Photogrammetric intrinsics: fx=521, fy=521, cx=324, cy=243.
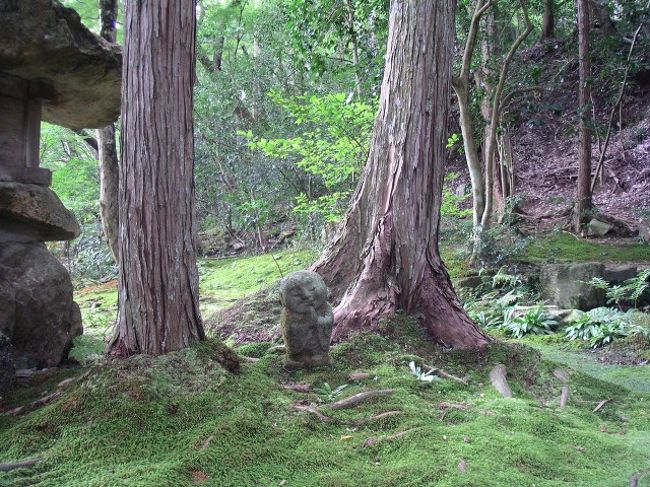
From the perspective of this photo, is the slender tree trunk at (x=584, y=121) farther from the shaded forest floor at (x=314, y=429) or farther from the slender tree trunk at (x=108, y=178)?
the slender tree trunk at (x=108, y=178)

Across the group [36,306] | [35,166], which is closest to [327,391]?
[36,306]

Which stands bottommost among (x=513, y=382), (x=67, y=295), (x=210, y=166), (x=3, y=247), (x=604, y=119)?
(x=513, y=382)

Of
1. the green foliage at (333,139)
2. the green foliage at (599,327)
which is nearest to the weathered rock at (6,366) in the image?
the green foliage at (333,139)

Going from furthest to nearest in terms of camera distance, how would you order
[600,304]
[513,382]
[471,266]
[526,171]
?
[526,171] → [471,266] → [600,304] → [513,382]

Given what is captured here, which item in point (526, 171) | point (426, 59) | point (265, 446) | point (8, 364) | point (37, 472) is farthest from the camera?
point (526, 171)

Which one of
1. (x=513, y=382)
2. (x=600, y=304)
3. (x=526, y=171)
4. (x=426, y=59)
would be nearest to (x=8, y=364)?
(x=513, y=382)

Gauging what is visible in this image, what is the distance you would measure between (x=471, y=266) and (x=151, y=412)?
7.52 metres

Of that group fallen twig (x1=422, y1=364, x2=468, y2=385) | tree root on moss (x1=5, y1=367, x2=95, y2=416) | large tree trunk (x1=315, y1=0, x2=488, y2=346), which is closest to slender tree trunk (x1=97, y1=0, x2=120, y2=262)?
large tree trunk (x1=315, y1=0, x2=488, y2=346)

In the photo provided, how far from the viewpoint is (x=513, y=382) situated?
13.4ft

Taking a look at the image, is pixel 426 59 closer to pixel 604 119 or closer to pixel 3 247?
pixel 3 247

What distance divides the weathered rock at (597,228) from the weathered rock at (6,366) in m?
10.4

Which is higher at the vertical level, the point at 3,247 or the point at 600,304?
the point at 3,247

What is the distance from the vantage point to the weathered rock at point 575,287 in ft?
24.8

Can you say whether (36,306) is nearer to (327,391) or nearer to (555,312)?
(327,391)
